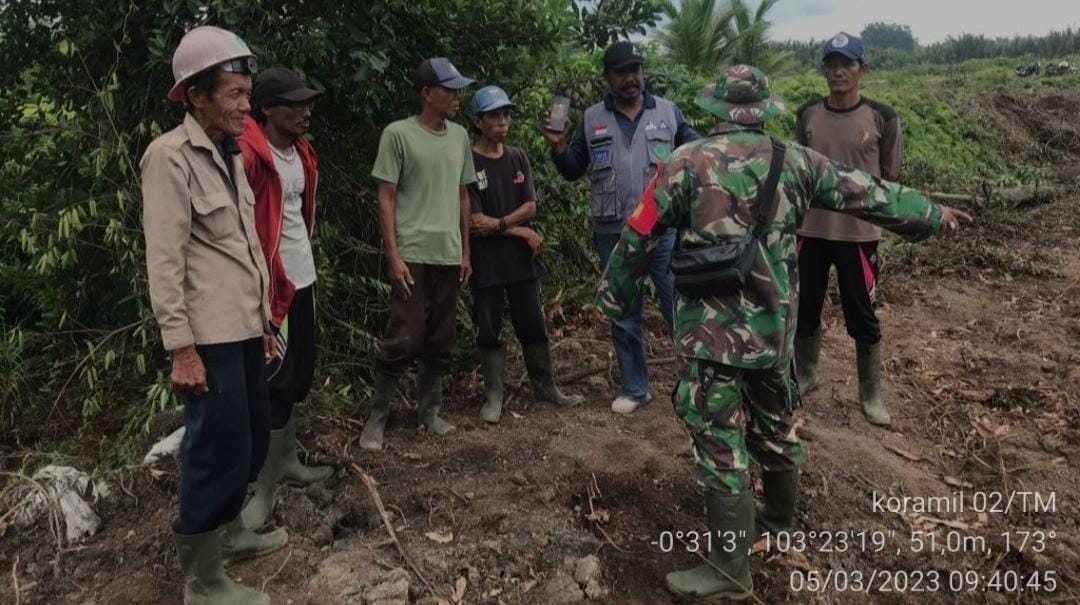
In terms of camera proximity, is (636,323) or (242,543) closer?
(242,543)

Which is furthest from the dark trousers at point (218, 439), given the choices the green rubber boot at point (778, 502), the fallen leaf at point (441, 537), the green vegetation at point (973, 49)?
the green vegetation at point (973, 49)

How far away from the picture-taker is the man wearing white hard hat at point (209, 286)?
2363mm

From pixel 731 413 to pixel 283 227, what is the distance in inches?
73.9

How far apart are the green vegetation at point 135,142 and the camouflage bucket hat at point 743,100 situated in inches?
79.3

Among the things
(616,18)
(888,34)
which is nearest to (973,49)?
(888,34)

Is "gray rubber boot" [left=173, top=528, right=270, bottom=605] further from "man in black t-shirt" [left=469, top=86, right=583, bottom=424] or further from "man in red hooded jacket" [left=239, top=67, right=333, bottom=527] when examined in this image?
A: "man in black t-shirt" [left=469, top=86, right=583, bottom=424]

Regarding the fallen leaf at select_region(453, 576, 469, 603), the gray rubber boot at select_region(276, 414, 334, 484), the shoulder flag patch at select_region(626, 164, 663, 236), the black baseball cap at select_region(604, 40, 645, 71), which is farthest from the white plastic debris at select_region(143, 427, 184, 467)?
the black baseball cap at select_region(604, 40, 645, 71)

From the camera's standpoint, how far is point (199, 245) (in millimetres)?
2477

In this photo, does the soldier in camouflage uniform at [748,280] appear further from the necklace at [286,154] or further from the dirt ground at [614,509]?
the necklace at [286,154]

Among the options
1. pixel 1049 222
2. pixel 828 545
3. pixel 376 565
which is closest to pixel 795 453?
pixel 828 545

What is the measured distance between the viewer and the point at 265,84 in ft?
10.2

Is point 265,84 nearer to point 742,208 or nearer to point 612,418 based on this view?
point 742,208

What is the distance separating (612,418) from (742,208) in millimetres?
1905

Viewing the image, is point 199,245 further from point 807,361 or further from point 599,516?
point 807,361
